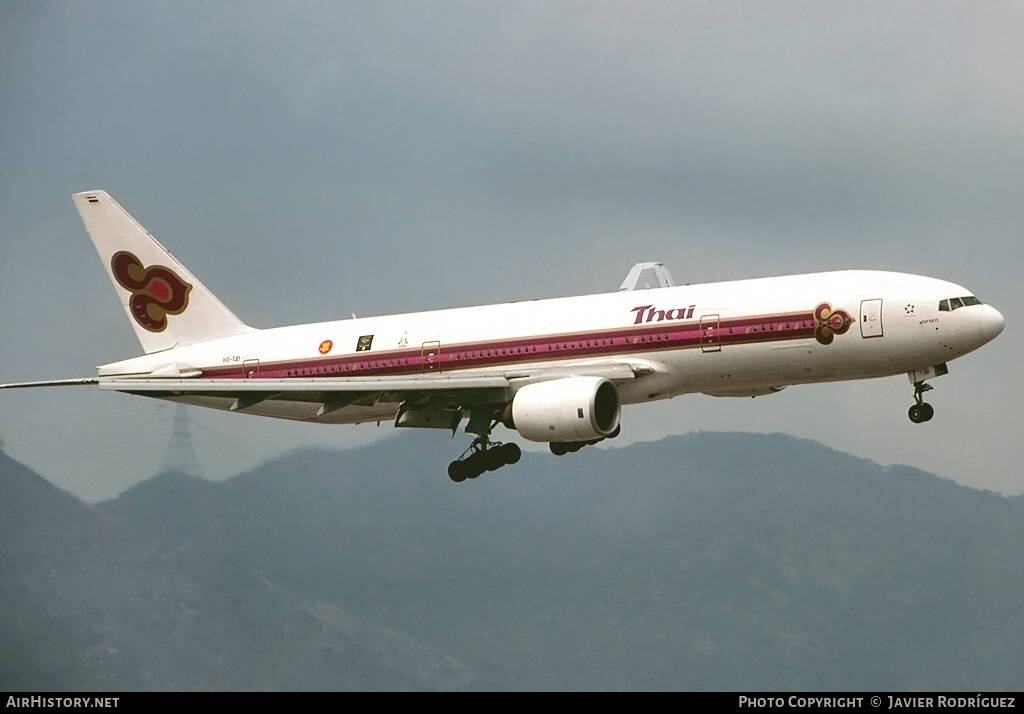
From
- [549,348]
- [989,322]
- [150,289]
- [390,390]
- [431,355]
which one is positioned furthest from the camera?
[150,289]

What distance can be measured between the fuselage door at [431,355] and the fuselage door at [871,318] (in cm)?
1402

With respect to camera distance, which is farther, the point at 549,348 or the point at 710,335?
the point at 549,348

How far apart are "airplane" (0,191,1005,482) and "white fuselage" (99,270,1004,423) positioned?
44 mm

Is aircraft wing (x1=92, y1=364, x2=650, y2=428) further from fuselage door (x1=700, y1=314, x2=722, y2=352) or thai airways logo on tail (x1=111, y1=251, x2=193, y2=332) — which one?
thai airways logo on tail (x1=111, y1=251, x2=193, y2=332)

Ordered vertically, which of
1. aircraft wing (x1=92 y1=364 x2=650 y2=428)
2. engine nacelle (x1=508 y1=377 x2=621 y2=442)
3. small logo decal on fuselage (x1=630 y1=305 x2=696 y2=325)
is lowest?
engine nacelle (x1=508 y1=377 x2=621 y2=442)

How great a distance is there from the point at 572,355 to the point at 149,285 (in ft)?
65.8

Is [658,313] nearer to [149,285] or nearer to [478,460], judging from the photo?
[478,460]

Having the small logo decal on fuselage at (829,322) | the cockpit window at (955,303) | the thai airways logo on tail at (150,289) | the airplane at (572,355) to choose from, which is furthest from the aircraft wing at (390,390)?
the cockpit window at (955,303)

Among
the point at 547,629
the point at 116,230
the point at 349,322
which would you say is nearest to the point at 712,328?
the point at 349,322

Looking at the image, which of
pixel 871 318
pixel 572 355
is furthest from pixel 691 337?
pixel 871 318

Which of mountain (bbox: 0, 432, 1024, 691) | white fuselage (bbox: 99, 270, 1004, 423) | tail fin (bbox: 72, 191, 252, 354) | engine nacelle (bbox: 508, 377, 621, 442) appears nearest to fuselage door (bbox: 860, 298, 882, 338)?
white fuselage (bbox: 99, 270, 1004, 423)

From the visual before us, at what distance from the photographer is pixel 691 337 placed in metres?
42.7

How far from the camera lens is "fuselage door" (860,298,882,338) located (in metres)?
41.1
